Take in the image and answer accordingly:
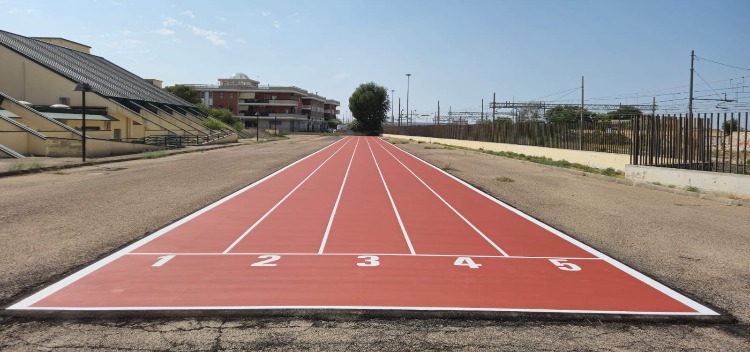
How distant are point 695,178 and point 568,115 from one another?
192 ft

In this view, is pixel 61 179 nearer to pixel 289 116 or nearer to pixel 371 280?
pixel 371 280

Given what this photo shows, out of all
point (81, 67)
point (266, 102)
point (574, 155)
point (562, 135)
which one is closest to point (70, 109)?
point (81, 67)

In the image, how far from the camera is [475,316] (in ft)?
17.0

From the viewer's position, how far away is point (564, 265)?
7.33 metres

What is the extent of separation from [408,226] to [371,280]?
12.9ft

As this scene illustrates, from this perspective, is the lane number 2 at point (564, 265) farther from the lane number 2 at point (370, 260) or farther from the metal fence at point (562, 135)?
the metal fence at point (562, 135)

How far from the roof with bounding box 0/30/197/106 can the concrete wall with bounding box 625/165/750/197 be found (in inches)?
1593

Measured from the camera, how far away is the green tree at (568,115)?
227 feet

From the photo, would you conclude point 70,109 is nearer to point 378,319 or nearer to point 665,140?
point 665,140

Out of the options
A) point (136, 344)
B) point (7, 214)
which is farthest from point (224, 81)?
point (136, 344)

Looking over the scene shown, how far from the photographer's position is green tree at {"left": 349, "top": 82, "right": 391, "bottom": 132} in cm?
11456

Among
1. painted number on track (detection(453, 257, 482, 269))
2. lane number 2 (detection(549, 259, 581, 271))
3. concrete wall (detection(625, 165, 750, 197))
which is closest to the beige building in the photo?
painted number on track (detection(453, 257, 482, 269))

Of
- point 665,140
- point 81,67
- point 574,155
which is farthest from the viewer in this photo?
point 81,67

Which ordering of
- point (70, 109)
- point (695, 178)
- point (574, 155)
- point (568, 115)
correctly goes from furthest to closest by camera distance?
point (568, 115), point (70, 109), point (574, 155), point (695, 178)
